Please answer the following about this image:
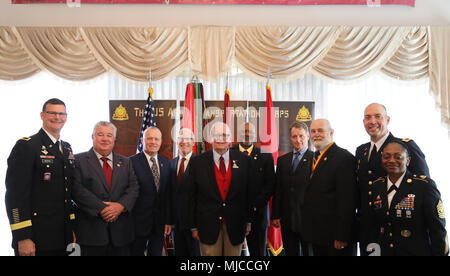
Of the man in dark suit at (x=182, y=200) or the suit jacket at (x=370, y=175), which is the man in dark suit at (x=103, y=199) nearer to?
the man in dark suit at (x=182, y=200)

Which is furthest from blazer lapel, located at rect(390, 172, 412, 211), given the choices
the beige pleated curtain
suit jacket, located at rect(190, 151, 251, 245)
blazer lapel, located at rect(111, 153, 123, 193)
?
the beige pleated curtain

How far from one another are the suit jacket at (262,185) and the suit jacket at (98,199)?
113 centimetres

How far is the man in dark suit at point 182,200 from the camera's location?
333 centimetres

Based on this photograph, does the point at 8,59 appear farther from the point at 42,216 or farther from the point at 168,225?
the point at 168,225

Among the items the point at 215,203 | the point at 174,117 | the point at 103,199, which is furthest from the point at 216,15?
the point at 103,199

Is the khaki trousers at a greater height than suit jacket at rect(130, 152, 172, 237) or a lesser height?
lesser

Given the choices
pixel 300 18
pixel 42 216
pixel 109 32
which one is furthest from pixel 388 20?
pixel 42 216

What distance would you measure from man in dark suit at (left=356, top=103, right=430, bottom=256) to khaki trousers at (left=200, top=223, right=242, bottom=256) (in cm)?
105

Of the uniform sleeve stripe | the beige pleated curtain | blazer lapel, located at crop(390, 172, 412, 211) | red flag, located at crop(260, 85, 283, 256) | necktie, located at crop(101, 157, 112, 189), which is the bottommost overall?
the uniform sleeve stripe

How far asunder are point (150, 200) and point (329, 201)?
1.65m

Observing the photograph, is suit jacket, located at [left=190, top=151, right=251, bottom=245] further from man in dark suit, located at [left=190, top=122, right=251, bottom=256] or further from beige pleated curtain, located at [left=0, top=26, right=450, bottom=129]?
beige pleated curtain, located at [left=0, top=26, right=450, bottom=129]

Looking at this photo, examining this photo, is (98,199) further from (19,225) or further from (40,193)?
(19,225)

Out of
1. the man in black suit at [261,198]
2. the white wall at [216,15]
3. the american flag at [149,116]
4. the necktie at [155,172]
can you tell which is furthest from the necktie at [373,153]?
the american flag at [149,116]

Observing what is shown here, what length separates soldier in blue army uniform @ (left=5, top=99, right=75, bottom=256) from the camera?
2.50 m
